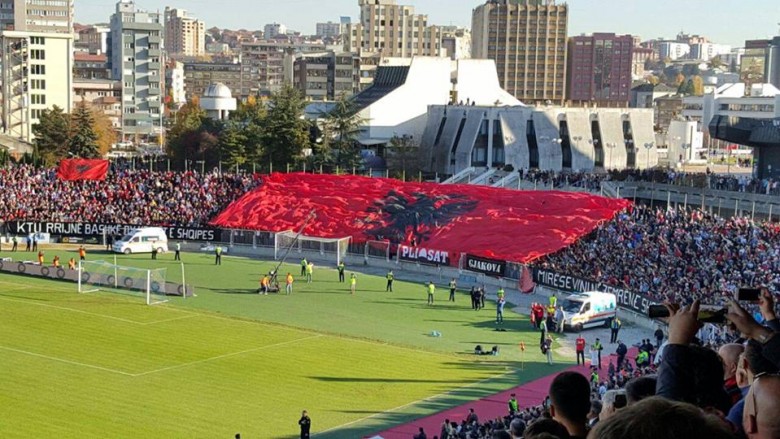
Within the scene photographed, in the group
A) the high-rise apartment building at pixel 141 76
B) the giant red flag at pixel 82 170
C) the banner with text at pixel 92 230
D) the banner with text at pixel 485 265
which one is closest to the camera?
the banner with text at pixel 485 265

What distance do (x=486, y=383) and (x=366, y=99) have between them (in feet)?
259

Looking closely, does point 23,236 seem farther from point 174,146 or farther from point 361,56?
point 361,56

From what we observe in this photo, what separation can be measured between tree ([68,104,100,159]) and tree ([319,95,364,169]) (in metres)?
20.6

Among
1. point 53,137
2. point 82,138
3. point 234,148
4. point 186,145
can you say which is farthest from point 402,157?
point 53,137

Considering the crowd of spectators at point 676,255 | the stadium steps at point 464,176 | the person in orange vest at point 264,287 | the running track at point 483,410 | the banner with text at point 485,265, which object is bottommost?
the running track at point 483,410

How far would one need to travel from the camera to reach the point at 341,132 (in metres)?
100

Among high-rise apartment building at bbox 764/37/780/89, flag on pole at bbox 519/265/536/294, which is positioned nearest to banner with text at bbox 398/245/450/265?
flag on pole at bbox 519/265/536/294

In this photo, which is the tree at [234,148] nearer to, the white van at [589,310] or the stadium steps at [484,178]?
the stadium steps at [484,178]

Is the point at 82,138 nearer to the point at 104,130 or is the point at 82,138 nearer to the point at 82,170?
the point at 82,170

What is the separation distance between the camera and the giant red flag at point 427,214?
60688 mm

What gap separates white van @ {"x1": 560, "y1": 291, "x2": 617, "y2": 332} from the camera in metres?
44.8

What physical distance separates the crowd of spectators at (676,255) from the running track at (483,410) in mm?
10458

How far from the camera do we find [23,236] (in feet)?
225

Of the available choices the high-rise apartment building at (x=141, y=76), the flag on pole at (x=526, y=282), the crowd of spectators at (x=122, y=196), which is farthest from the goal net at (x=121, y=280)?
the high-rise apartment building at (x=141, y=76)
